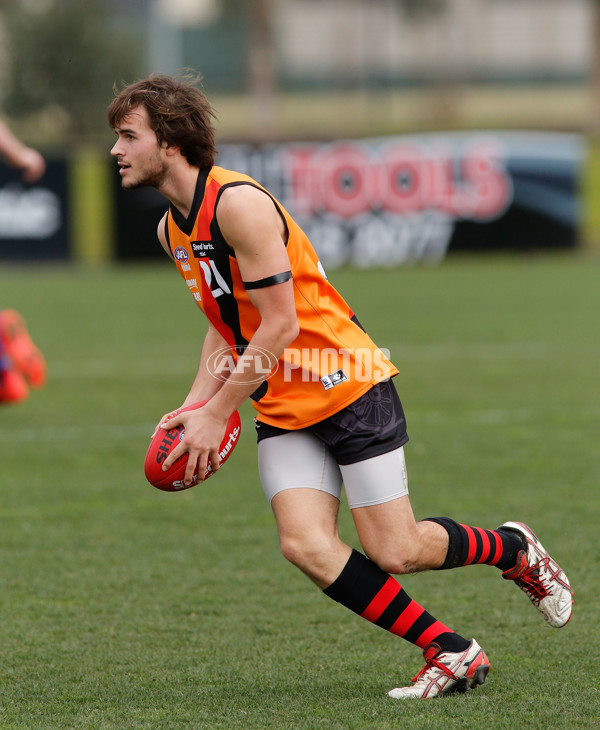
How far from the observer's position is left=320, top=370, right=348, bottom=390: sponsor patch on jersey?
3795 mm

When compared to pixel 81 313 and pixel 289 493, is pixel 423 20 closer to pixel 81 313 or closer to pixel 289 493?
pixel 81 313

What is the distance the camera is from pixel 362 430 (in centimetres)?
379

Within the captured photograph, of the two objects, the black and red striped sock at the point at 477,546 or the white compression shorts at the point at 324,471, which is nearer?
the white compression shorts at the point at 324,471

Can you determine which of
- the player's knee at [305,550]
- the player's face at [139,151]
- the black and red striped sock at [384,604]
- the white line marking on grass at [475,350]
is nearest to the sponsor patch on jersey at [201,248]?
the player's face at [139,151]

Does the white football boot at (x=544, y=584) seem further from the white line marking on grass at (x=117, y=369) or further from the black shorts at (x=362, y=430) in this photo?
the white line marking on grass at (x=117, y=369)

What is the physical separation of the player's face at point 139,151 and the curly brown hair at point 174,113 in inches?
0.8

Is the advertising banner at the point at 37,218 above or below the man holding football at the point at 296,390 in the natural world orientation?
below

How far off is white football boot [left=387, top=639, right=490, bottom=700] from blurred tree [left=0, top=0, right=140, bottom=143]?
111 ft

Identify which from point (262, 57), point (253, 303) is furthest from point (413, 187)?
point (262, 57)

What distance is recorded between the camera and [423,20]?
49.7m

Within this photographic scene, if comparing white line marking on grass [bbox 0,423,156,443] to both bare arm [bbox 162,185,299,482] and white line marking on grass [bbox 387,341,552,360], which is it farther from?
bare arm [bbox 162,185,299,482]

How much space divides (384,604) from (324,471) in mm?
476

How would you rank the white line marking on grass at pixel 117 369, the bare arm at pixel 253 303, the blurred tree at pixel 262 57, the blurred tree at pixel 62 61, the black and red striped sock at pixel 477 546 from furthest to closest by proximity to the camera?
1. the blurred tree at pixel 262 57
2. the blurred tree at pixel 62 61
3. the white line marking on grass at pixel 117 369
4. the black and red striped sock at pixel 477 546
5. the bare arm at pixel 253 303

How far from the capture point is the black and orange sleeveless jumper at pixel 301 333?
3.76m
